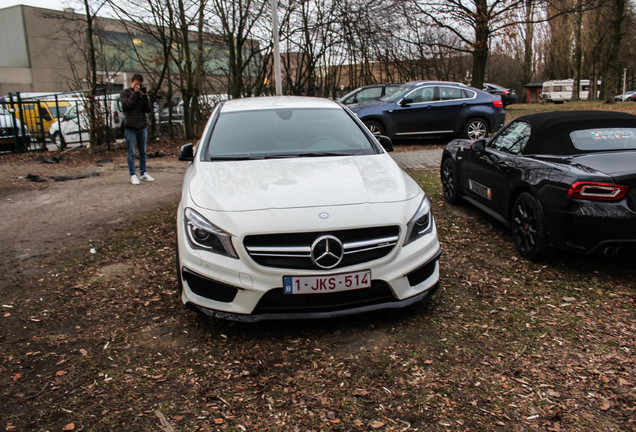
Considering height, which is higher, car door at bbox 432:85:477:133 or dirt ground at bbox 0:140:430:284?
car door at bbox 432:85:477:133

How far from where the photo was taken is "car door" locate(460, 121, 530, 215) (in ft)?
17.3

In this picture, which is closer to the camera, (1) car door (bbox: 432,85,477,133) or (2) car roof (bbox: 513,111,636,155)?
(2) car roof (bbox: 513,111,636,155)

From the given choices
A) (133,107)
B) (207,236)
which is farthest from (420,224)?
(133,107)

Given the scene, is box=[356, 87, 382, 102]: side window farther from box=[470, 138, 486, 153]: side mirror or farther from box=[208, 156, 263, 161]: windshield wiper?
box=[208, 156, 263, 161]: windshield wiper

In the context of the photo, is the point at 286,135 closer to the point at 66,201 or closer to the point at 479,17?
the point at 66,201

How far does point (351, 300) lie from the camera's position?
134 inches

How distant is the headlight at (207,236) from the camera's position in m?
3.31

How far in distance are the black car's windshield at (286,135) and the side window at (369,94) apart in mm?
12238

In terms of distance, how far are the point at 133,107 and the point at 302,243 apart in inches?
251

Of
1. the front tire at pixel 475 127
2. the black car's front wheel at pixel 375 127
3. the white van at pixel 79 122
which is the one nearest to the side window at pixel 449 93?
the front tire at pixel 475 127

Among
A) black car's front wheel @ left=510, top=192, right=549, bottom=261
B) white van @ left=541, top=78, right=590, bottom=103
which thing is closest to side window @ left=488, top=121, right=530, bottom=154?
black car's front wheel @ left=510, top=192, right=549, bottom=261

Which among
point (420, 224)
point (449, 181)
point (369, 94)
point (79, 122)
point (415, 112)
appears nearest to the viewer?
point (420, 224)

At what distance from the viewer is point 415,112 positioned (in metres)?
13.7

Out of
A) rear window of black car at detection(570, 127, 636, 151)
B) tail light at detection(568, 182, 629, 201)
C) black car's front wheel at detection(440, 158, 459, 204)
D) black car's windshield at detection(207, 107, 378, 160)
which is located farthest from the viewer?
black car's front wheel at detection(440, 158, 459, 204)
